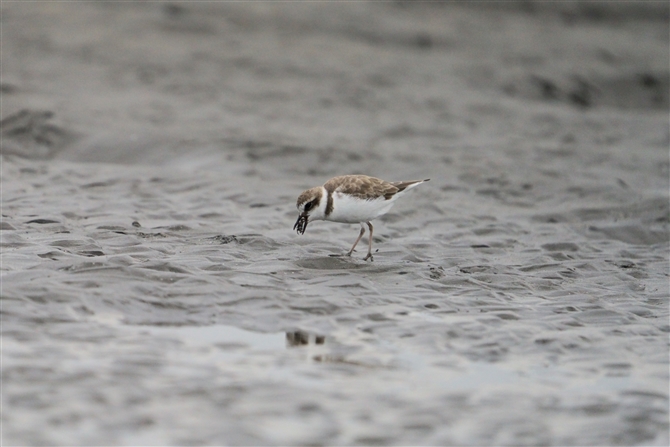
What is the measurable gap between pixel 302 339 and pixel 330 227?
5.37 metres

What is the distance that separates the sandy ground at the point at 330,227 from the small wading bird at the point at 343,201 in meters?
0.54

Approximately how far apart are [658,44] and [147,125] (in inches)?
688

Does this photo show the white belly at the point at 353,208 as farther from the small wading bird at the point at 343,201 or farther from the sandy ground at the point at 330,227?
the sandy ground at the point at 330,227

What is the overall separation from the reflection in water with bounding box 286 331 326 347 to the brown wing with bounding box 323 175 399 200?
3140 mm

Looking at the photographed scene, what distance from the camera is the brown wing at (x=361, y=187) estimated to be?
38.9ft

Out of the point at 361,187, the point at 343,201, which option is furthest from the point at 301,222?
the point at 361,187

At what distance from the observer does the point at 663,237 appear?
14312 mm

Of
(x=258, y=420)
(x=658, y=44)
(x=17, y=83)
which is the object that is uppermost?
(x=658, y=44)

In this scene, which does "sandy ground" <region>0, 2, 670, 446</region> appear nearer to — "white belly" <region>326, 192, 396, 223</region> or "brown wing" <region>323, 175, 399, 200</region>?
"white belly" <region>326, 192, 396, 223</region>

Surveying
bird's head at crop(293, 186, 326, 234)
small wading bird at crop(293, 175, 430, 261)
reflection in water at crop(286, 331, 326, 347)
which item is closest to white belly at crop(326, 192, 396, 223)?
small wading bird at crop(293, 175, 430, 261)

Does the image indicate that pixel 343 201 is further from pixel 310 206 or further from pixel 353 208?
pixel 310 206

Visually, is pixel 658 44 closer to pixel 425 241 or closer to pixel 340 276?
pixel 425 241

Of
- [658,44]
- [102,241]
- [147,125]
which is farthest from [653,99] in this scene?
[102,241]

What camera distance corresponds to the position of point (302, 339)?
896cm
